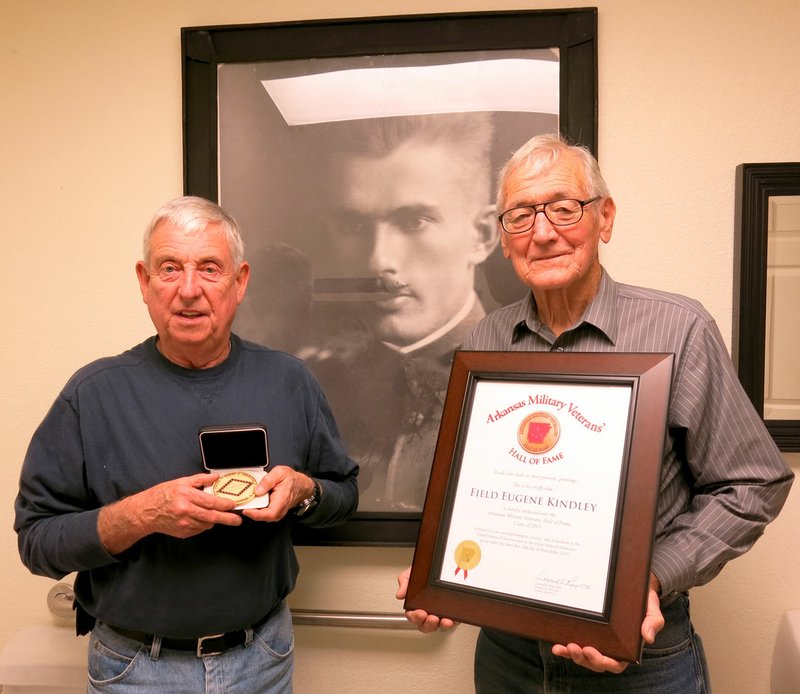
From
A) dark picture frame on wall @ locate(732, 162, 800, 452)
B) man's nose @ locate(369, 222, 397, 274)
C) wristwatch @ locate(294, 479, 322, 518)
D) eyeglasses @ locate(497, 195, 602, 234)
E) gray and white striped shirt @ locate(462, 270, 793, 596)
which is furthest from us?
man's nose @ locate(369, 222, 397, 274)

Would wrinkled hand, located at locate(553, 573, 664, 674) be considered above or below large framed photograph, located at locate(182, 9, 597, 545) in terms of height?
below

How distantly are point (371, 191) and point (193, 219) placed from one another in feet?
1.69

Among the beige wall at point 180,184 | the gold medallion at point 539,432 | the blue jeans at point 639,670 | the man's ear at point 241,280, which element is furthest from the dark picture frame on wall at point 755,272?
the man's ear at point 241,280

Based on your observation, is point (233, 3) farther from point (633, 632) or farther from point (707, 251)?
point (633, 632)

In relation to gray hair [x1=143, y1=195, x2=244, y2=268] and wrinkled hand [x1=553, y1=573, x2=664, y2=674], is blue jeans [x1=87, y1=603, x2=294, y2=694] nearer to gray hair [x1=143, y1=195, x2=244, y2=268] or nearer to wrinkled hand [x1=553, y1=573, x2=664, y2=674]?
wrinkled hand [x1=553, y1=573, x2=664, y2=674]

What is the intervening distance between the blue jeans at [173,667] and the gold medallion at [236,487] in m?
0.31

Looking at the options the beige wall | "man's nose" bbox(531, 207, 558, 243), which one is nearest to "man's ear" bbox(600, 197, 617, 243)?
"man's nose" bbox(531, 207, 558, 243)

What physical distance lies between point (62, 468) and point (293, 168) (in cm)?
86

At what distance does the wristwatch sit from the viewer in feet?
3.82

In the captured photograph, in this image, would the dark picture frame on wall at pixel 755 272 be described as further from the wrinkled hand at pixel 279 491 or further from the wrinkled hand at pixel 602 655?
the wrinkled hand at pixel 279 491

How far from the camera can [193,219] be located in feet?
3.71

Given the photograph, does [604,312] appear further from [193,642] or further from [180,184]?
[180,184]

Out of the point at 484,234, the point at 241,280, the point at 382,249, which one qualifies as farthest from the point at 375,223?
the point at 241,280

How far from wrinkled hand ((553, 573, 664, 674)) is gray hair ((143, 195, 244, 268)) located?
0.86m
